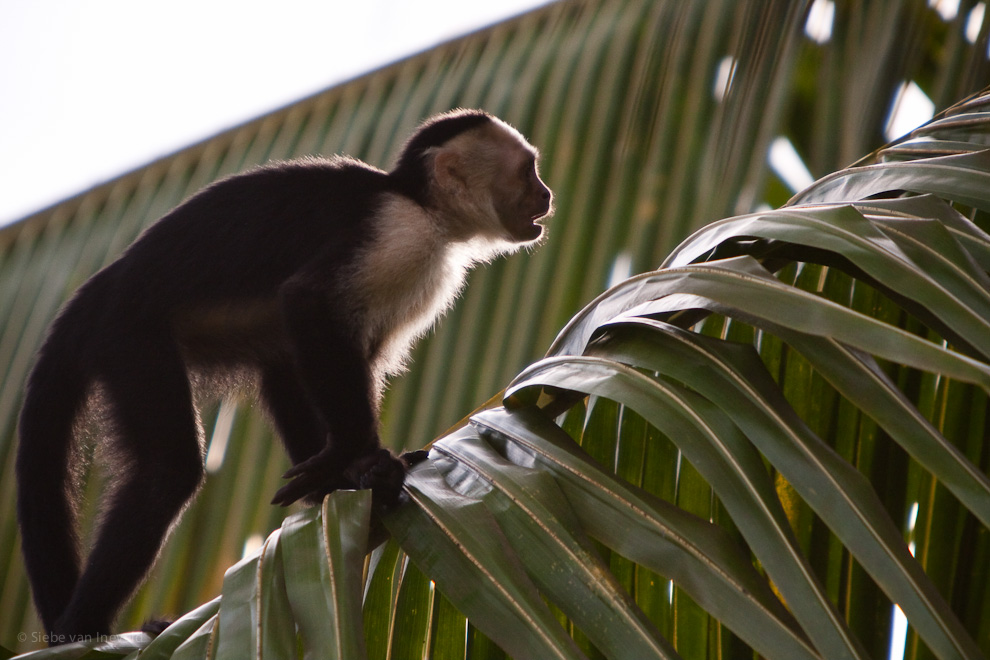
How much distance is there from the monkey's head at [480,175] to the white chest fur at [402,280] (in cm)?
12

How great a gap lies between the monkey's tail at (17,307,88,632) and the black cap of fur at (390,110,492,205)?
872 mm

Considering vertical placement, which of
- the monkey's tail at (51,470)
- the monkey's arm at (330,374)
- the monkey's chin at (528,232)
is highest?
the monkey's chin at (528,232)

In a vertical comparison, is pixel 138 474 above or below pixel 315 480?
below

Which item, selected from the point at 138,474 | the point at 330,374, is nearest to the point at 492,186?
the point at 330,374

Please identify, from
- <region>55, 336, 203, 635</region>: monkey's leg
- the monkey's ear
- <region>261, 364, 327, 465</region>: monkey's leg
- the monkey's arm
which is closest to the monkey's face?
the monkey's ear

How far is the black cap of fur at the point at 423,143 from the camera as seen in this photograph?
2.44 m

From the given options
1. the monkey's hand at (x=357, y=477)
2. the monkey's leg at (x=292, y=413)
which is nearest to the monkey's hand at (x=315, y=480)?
the monkey's hand at (x=357, y=477)

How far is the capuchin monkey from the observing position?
1.77 meters

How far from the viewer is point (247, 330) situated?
2.24 metres

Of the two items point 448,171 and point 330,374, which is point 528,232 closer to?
point 448,171

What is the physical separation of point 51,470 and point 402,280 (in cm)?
89

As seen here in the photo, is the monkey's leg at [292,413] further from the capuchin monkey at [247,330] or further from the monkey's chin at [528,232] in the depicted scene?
the monkey's chin at [528,232]

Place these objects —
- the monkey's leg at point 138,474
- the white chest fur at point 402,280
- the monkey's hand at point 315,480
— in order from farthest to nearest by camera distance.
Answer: the white chest fur at point 402,280 → the monkey's leg at point 138,474 → the monkey's hand at point 315,480

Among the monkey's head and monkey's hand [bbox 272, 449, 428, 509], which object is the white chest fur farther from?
monkey's hand [bbox 272, 449, 428, 509]
